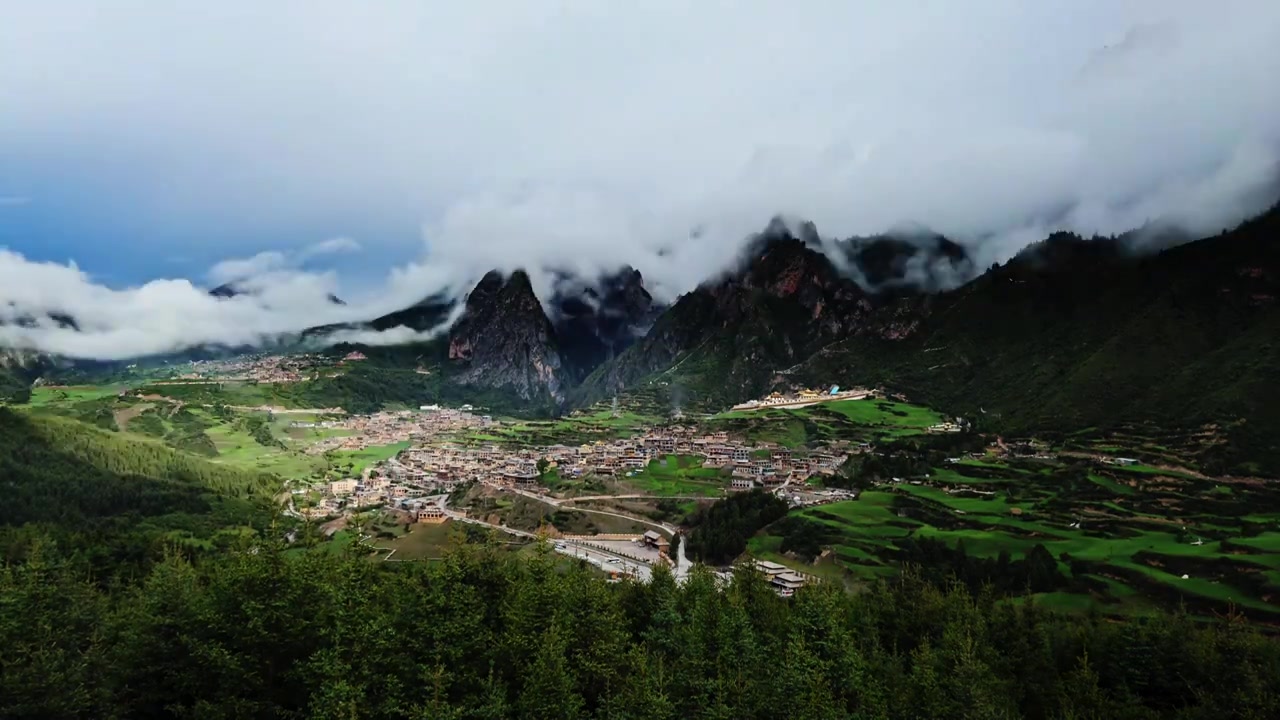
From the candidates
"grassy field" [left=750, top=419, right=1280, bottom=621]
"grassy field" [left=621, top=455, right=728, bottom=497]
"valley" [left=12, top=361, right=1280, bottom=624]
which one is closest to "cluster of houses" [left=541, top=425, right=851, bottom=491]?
"valley" [left=12, top=361, right=1280, bottom=624]

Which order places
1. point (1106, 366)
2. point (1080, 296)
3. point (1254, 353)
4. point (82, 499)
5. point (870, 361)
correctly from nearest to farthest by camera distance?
point (82, 499), point (1254, 353), point (1106, 366), point (1080, 296), point (870, 361)

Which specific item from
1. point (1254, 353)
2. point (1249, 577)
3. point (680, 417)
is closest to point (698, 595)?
point (1249, 577)

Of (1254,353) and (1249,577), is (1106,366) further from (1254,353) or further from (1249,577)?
(1249,577)

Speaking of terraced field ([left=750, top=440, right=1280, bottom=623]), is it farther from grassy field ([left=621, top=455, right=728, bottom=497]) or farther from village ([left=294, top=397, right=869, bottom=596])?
grassy field ([left=621, top=455, right=728, bottom=497])

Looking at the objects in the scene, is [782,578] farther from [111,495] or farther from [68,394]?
[68,394]

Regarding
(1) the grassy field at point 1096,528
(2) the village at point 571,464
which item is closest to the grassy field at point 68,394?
(2) the village at point 571,464

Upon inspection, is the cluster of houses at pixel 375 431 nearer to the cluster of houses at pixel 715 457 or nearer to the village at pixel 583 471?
the village at pixel 583 471
